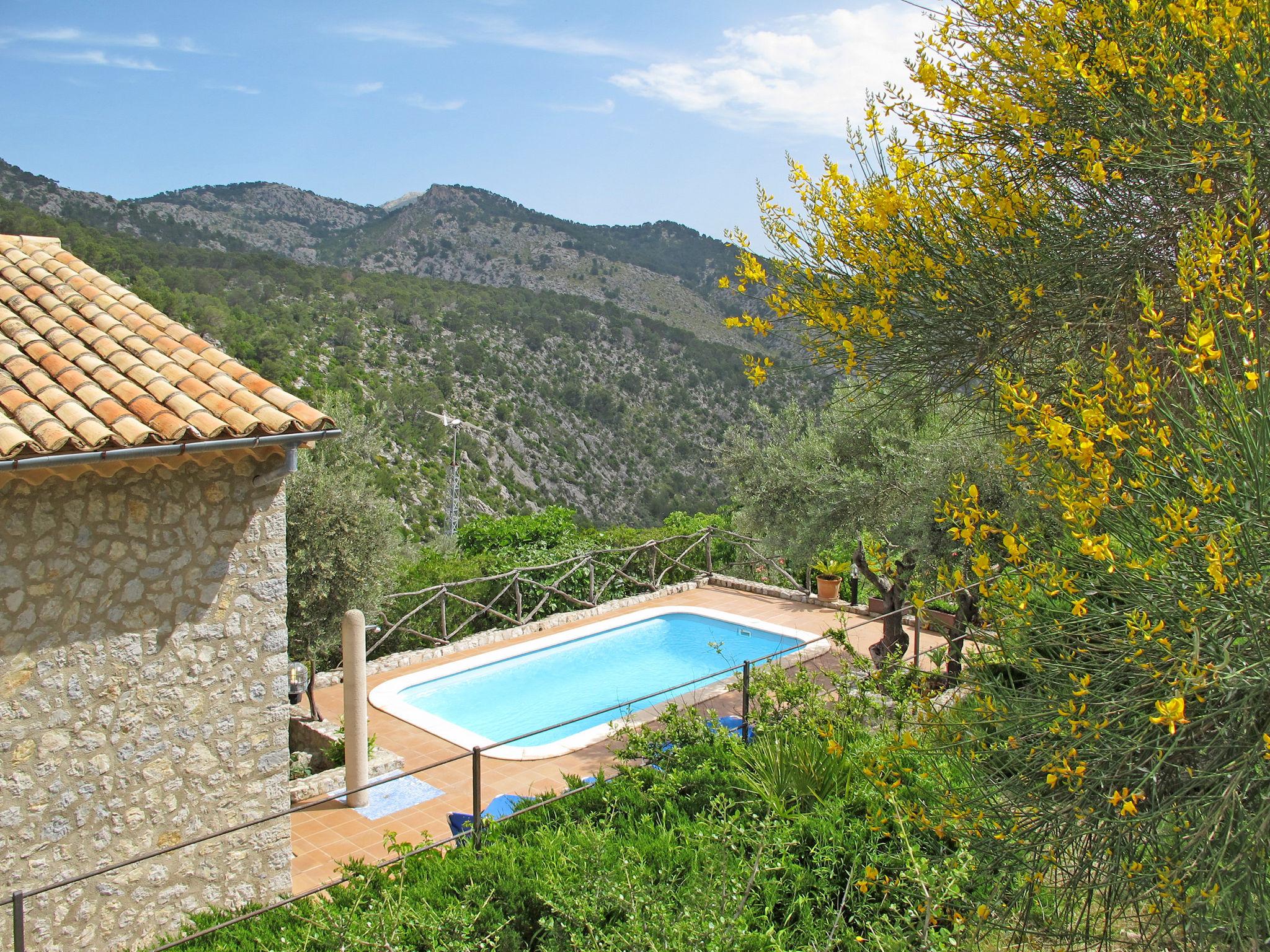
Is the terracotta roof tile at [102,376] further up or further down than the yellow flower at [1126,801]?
further up

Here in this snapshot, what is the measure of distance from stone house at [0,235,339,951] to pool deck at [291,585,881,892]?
32.0 inches

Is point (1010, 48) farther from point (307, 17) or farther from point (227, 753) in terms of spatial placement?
point (307, 17)

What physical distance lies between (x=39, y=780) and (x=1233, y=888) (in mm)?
5654

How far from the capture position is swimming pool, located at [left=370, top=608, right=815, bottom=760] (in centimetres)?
1017

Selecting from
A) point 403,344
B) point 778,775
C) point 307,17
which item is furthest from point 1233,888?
point 403,344

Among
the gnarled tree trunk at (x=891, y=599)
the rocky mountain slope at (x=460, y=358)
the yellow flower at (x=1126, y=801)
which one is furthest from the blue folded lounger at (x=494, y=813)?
the rocky mountain slope at (x=460, y=358)

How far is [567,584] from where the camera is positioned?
1425 centimetres

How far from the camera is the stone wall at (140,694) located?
4969 millimetres

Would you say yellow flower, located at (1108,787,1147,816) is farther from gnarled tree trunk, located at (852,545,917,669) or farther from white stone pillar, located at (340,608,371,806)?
gnarled tree trunk, located at (852,545,917,669)

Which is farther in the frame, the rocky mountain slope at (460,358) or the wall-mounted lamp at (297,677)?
the rocky mountain slope at (460,358)

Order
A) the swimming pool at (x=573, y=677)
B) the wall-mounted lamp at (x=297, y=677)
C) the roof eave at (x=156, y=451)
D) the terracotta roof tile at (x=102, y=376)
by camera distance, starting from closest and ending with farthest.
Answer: the roof eave at (x=156, y=451) → the terracotta roof tile at (x=102, y=376) → the wall-mounted lamp at (x=297, y=677) → the swimming pool at (x=573, y=677)

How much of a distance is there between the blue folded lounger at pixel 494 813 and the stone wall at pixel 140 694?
3.77 ft

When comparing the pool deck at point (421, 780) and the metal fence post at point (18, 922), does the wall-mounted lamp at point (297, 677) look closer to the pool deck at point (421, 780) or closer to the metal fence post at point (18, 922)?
the pool deck at point (421, 780)

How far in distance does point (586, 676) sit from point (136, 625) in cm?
800
